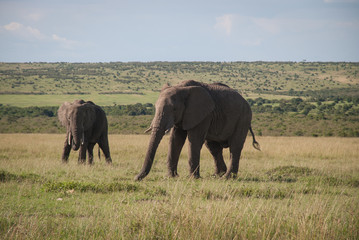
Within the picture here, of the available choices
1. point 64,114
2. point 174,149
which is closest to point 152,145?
point 174,149

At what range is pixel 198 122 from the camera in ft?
41.3

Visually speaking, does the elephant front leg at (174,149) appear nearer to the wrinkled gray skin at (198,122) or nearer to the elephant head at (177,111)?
the wrinkled gray skin at (198,122)

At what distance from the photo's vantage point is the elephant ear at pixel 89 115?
17438 mm

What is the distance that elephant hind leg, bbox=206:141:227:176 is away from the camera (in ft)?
47.8

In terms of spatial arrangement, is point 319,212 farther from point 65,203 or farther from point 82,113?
point 82,113

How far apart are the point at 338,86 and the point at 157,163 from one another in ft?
417

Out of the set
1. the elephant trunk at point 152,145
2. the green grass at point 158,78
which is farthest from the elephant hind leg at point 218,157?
the green grass at point 158,78

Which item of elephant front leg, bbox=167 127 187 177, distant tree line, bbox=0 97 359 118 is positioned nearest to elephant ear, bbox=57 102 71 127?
elephant front leg, bbox=167 127 187 177

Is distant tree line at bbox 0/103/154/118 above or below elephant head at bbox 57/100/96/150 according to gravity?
below

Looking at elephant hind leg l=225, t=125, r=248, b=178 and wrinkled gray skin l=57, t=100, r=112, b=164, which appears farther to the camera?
wrinkled gray skin l=57, t=100, r=112, b=164

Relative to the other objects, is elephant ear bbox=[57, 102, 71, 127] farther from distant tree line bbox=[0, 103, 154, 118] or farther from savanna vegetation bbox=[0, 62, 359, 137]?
distant tree line bbox=[0, 103, 154, 118]

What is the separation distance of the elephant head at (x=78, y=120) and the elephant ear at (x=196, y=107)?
18.7 feet

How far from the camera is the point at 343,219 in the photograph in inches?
282

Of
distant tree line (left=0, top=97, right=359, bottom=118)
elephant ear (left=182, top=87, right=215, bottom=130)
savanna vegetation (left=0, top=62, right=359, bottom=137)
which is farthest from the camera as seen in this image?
distant tree line (left=0, top=97, right=359, bottom=118)
